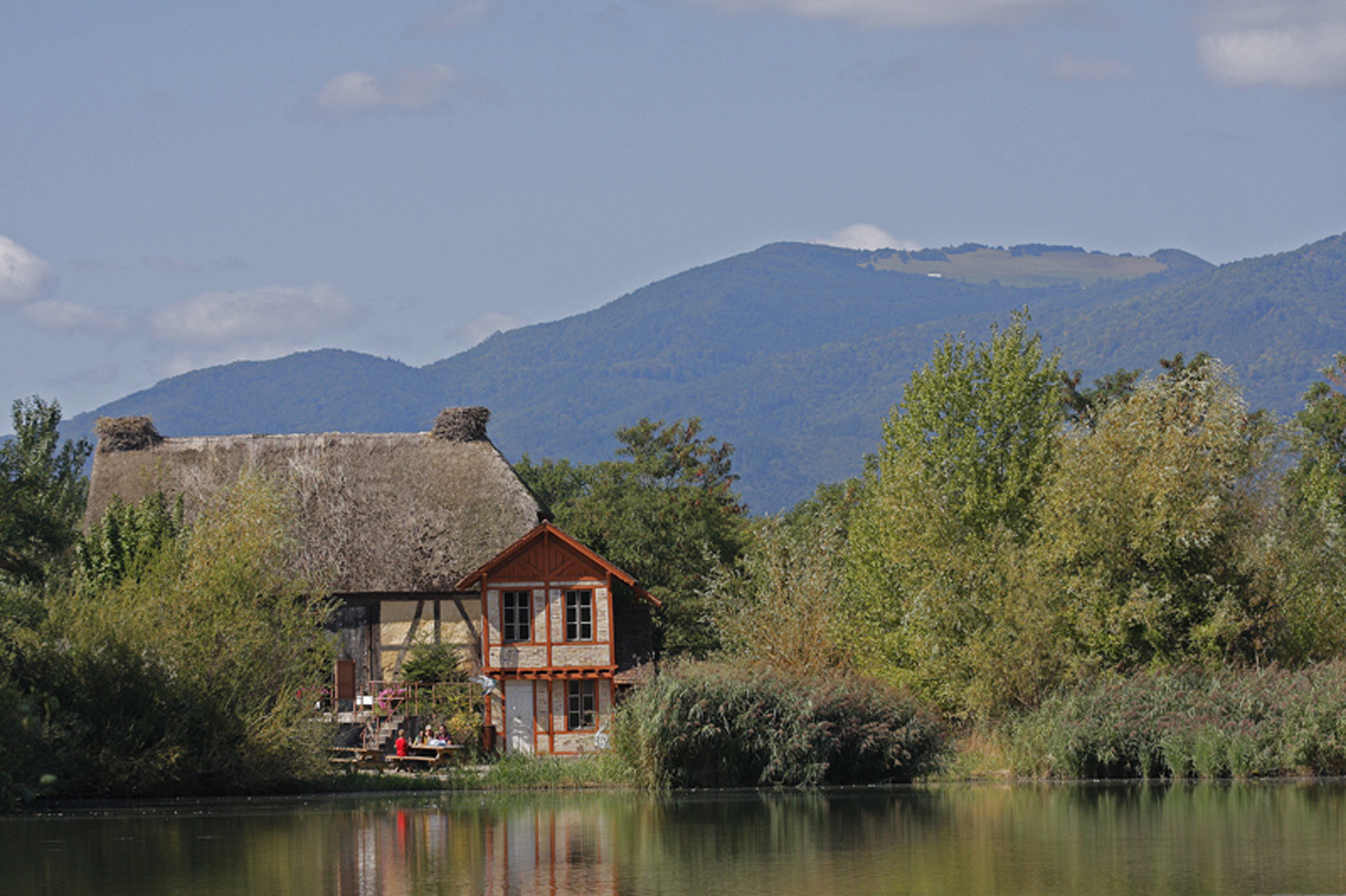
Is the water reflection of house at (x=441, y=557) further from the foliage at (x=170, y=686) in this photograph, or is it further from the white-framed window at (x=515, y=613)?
the foliage at (x=170, y=686)

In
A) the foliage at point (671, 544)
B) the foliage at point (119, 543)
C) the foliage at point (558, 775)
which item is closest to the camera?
the foliage at point (558, 775)

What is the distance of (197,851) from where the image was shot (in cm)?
2189

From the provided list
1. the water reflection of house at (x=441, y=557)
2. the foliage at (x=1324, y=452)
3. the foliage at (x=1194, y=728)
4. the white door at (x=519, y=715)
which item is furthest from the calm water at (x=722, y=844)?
the foliage at (x=1324, y=452)

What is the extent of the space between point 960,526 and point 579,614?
9444mm

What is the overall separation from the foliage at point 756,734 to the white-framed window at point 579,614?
8339 mm

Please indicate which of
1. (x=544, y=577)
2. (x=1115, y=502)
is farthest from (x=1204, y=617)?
(x=544, y=577)

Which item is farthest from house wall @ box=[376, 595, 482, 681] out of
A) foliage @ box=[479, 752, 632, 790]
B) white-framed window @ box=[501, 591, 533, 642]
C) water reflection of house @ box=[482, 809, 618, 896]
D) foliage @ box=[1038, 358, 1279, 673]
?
foliage @ box=[1038, 358, 1279, 673]

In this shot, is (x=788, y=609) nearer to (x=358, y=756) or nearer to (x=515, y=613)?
(x=515, y=613)

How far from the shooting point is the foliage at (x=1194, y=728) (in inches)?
1168

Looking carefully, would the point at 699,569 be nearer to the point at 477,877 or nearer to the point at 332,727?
the point at 332,727

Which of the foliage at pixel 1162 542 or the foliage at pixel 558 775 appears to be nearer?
the foliage at pixel 558 775

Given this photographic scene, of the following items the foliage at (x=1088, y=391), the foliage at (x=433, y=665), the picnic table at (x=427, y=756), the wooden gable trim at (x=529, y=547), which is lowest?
the picnic table at (x=427, y=756)

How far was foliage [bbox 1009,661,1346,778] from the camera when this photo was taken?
97.3ft

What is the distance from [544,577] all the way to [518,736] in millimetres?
3859
